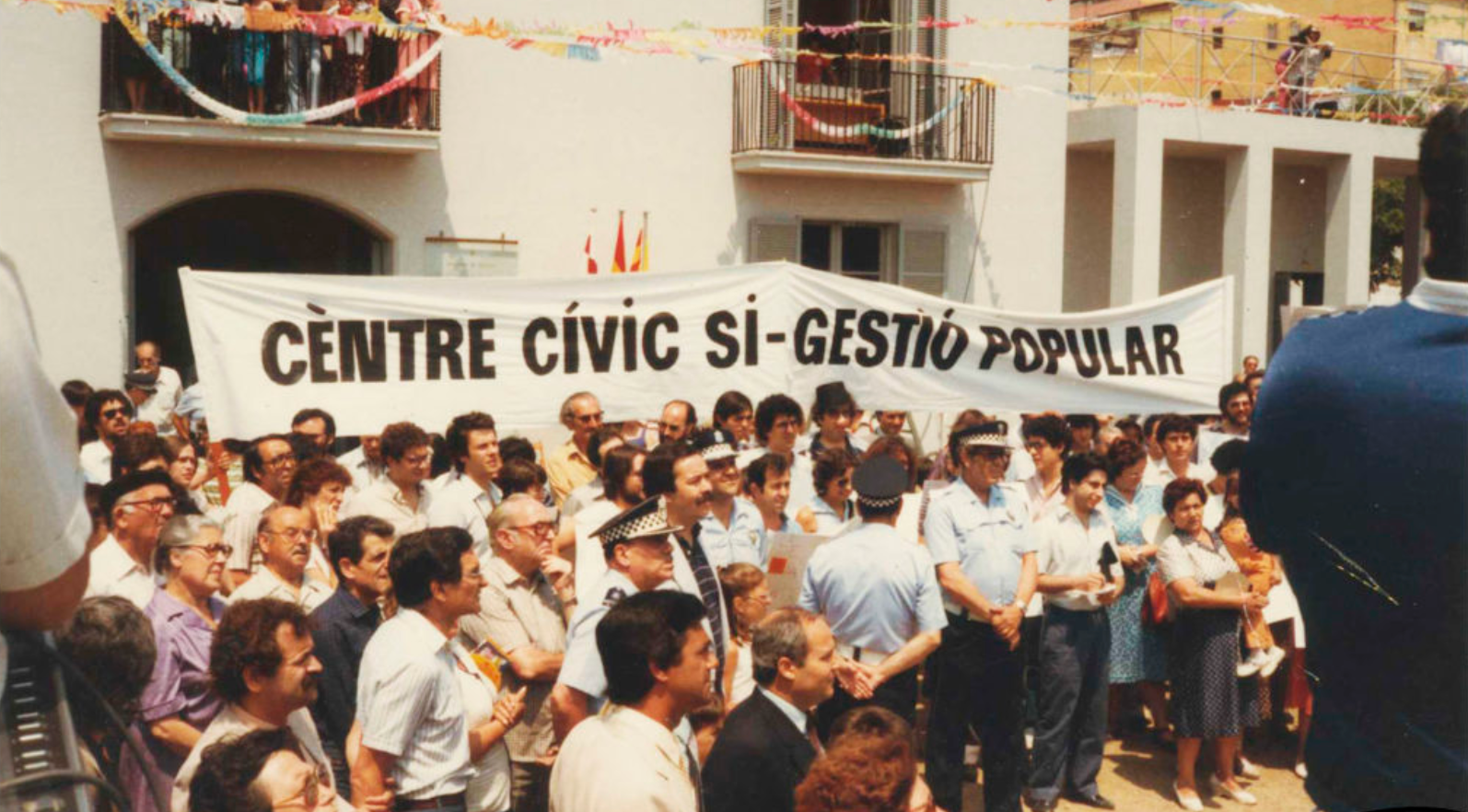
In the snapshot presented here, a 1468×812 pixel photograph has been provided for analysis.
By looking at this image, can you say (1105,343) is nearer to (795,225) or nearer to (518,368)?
(518,368)

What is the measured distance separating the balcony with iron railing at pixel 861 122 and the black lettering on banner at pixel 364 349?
927 cm

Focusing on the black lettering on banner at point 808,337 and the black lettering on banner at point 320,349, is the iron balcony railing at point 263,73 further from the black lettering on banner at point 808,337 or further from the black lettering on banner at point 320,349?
the black lettering on banner at point 808,337

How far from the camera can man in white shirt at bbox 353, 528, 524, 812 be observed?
15.4 feet

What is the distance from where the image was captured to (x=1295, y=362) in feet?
6.09


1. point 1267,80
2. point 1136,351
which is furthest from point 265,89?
point 1267,80

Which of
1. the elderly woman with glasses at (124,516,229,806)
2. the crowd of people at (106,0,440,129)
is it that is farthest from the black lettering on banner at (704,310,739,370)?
the crowd of people at (106,0,440,129)

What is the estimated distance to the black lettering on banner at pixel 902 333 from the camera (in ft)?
30.6

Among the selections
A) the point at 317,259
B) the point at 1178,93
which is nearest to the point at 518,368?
the point at 317,259

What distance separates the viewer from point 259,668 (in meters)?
4.32

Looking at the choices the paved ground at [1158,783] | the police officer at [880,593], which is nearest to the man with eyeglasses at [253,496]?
the police officer at [880,593]

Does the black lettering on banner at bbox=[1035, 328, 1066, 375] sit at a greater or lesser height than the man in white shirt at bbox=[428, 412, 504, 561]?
greater

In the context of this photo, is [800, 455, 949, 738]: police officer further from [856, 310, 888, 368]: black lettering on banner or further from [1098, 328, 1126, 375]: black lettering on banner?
[1098, 328, 1126, 375]: black lettering on banner

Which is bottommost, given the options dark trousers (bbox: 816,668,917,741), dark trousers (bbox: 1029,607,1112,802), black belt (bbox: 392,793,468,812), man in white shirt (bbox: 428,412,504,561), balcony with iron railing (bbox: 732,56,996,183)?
dark trousers (bbox: 1029,607,1112,802)

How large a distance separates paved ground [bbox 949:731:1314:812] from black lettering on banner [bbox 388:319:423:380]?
11.3 feet
